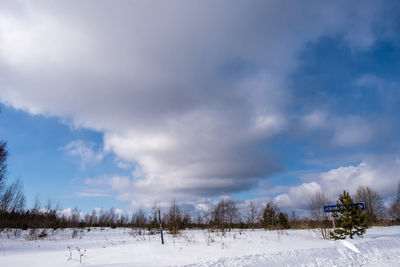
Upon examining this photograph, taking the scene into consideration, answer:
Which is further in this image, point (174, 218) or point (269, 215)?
point (269, 215)

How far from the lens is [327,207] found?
721 inches

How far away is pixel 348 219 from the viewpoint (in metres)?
18.3

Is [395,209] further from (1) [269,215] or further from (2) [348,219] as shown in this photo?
(2) [348,219]

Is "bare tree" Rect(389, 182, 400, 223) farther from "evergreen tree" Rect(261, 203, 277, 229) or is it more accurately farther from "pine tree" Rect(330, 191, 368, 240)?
"pine tree" Rect(330, 191, 368, 240)

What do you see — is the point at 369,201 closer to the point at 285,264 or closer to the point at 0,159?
the point at 285,264

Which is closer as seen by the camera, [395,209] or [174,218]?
[174,218]

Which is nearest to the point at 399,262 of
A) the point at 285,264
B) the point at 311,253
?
the point at 311,253

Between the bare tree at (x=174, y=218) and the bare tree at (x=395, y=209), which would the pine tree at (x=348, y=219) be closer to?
the bare tree at (x=174, y=218)

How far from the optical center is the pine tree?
59.2 feet

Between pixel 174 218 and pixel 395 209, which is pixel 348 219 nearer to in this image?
pixel 174 218

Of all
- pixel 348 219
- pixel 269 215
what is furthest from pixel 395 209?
pixel 348 219

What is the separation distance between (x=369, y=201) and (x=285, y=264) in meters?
55.3

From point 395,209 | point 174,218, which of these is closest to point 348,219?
point 174,218

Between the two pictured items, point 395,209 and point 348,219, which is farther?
point 395,209
